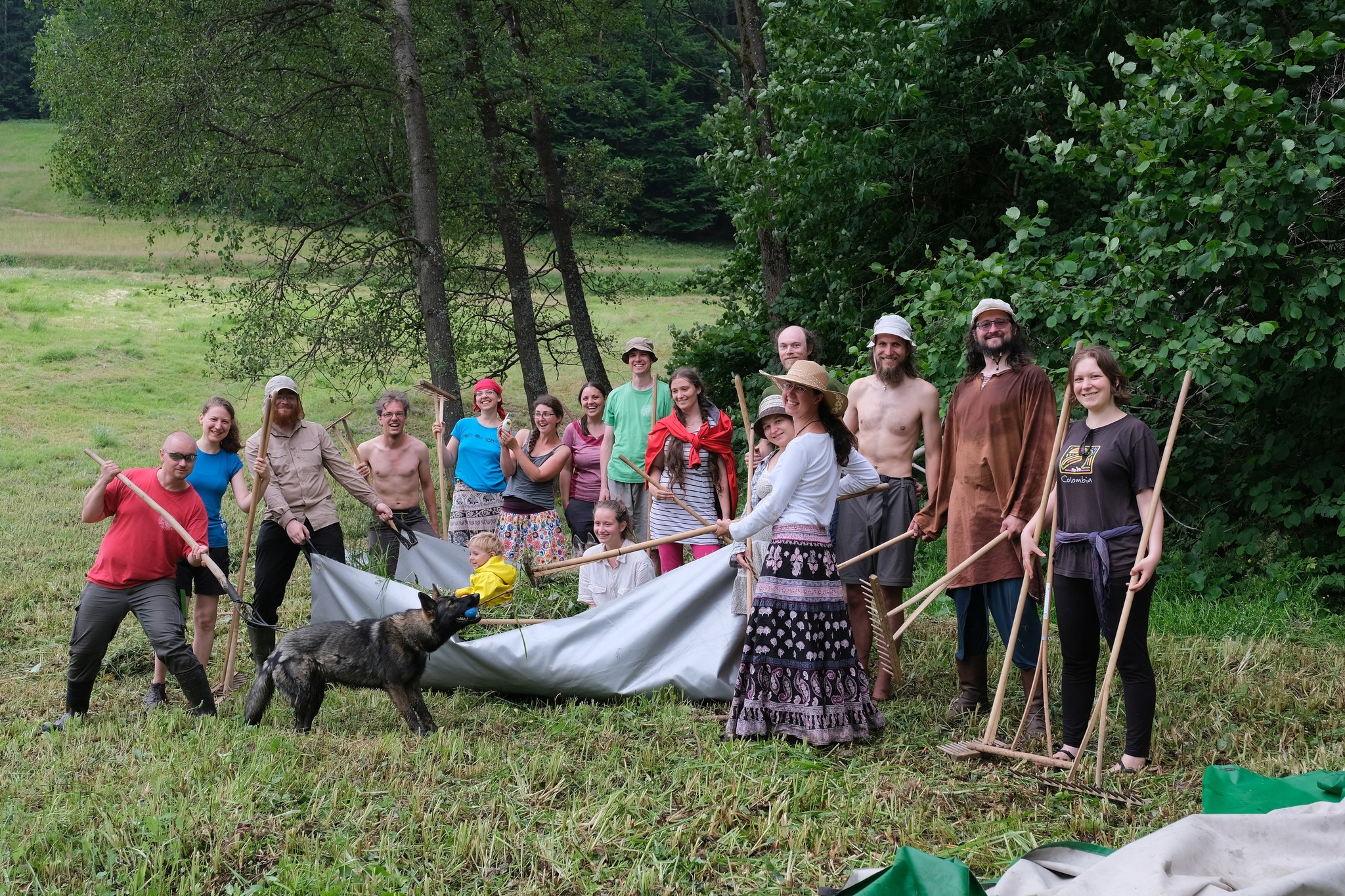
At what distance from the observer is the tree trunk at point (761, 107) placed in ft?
38.8

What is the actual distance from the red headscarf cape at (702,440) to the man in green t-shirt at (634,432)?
1.84 ft

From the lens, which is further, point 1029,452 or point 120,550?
point 120,550

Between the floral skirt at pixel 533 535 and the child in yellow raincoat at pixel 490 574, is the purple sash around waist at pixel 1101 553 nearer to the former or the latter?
the child in yellow raincoat at pixel 490 574

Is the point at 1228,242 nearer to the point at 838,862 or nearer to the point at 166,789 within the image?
the point at 838,862

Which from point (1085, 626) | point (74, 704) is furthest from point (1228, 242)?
point (74, 704)

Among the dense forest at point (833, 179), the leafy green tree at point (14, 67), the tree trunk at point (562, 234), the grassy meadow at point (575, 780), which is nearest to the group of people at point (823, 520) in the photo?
the grassy meadow at point (575, 780)

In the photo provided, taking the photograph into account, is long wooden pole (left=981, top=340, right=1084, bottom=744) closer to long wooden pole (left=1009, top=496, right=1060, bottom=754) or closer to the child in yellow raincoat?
long wooden pole (left=1009, top=496, right=1060, bottom=754)

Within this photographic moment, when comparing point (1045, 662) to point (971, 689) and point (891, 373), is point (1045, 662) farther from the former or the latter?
point (891, 373)

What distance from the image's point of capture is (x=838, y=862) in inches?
161

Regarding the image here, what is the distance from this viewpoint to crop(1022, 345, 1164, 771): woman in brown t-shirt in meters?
4.74

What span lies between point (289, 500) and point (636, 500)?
2.35 meters

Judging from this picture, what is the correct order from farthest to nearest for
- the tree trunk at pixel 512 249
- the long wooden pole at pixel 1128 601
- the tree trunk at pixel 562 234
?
1. the tree trunk at pixel 562 234
2. the tree trunk at pixel 512 249
3. the long wooden pole at pixel 1128 601

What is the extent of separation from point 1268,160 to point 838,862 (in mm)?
5145

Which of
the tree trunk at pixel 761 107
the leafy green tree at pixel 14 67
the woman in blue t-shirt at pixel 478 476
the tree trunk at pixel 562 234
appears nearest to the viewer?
the woman in blue t-shirt at pixel 478 476
